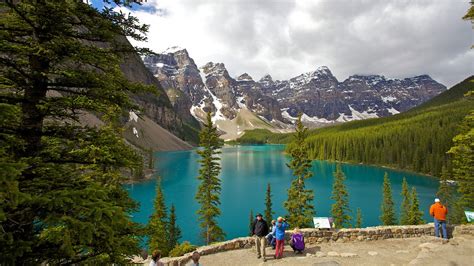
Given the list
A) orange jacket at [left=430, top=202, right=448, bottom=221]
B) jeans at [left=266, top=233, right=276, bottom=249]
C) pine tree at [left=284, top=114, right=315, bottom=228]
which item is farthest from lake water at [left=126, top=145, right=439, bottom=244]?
orange jacket at [left=430, top=202, right=448, bottom=221]

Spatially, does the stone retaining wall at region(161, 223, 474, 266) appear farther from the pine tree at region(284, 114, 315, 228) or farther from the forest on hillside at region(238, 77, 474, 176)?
the forest on hillside at region(238, 77, 474, 176)

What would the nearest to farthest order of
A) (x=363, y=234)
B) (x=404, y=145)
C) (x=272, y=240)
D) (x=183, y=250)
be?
(x=272, y=240) → (x=363, y=234) → (x=183, y=250) → (x=404, y=145)

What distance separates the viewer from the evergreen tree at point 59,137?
480 centimetres

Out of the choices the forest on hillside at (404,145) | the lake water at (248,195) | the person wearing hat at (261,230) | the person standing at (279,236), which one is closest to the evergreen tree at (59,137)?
the person wearing hat at (261,230)

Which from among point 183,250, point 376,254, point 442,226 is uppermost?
point 442,226

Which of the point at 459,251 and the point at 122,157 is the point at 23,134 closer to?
the point at 122,157

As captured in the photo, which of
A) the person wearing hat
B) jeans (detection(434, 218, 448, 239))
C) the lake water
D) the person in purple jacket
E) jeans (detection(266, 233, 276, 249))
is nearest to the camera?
the person wearing hat

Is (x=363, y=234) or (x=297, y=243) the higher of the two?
(x=297, y=243)

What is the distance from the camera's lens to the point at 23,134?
5988mm

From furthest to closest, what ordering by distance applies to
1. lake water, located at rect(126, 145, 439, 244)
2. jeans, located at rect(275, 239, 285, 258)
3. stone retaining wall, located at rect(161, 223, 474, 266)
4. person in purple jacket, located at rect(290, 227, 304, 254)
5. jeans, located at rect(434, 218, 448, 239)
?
lake water, located at rect(126, 145, 439, 244) → stone retaining wall, located at rect(161, 223, 474, 266) → jeans, located at rect(434, 218, 448, 239) → person in purple jacket, located at rect(290, 227, 304, 254) → jeans, located at rect(275, 239, 285, 258)

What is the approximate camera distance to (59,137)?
21.9 ft

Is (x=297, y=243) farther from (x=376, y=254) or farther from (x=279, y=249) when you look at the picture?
(x=376, y=254)

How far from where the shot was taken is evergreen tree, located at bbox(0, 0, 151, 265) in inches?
189

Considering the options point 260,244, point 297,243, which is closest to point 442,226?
point 297,243
